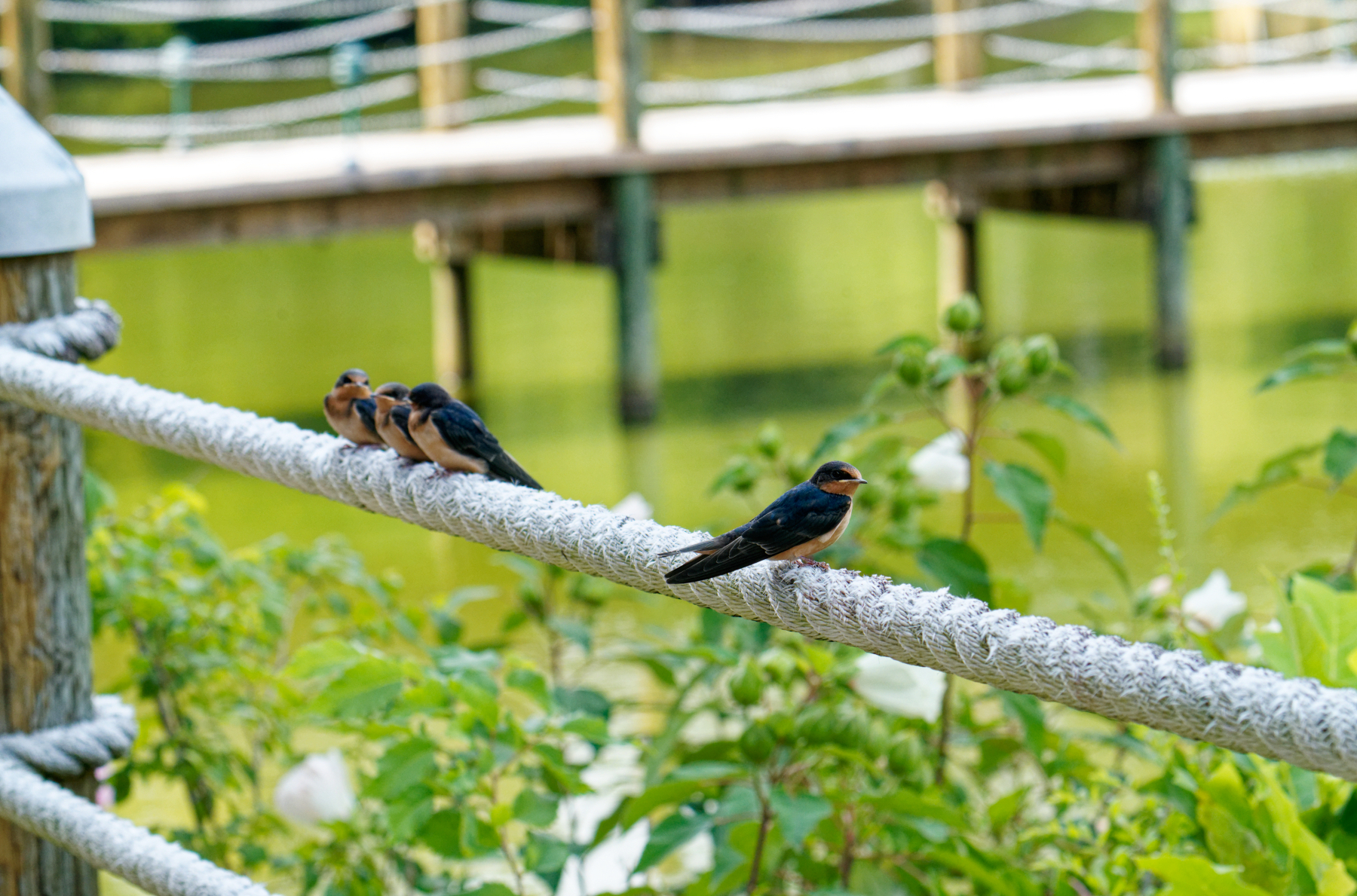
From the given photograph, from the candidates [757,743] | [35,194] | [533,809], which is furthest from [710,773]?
[35,194]

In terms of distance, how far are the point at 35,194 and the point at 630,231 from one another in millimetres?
4747

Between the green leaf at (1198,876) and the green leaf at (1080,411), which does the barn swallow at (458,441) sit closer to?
the green leaf at (1198,876)

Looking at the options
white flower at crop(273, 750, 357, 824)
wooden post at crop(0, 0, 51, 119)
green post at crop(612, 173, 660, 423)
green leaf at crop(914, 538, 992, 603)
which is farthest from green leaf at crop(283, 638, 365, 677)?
wooden post at crop(0, 0, 51, 119)

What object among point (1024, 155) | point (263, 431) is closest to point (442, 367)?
point (1024, 155)

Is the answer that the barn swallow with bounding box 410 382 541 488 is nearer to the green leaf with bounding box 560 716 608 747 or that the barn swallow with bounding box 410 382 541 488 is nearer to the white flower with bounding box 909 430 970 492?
the green leaf with bounding box 560 716 608 747

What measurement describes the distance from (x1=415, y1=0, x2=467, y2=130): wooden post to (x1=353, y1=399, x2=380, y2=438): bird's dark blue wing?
576 centimetres

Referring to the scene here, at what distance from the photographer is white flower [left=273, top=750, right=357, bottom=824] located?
1.65 m

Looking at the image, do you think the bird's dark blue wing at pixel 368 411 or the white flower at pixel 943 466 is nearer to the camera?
the bird's dark blue wing at pixel 368 411

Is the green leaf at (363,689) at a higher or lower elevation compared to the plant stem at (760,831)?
higher

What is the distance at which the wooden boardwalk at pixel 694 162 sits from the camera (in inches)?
218

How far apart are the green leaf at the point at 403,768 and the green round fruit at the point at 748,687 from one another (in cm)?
26

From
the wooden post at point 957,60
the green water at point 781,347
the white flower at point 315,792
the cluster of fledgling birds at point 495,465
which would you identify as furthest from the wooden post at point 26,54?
the cluster of fledgling birds at point 495,465

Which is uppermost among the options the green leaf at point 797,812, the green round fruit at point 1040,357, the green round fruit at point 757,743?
the green round fruit at point 1040,357

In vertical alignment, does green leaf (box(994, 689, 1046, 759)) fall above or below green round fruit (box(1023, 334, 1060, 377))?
below
